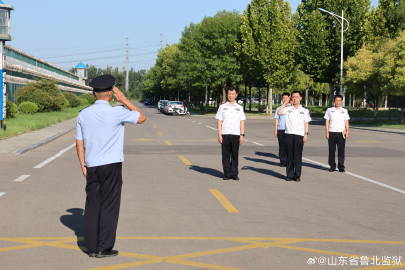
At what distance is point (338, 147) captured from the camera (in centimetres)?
1345

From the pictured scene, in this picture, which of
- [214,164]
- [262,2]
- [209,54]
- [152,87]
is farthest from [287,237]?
[152,87]

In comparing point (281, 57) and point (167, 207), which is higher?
point (281, 57)

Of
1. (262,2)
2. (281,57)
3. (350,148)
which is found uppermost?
(262,2)

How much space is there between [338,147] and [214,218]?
661 centimetres

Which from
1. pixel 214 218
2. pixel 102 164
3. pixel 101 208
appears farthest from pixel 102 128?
pixel 214 218

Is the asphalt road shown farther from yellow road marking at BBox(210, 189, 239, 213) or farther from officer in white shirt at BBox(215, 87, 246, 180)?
officer in white shirt at BBox(215, 87, 246, 180)

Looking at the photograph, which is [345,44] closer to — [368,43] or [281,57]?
[368,43]

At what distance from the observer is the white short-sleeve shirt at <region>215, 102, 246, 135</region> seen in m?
11.3

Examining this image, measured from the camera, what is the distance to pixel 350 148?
20.2 m

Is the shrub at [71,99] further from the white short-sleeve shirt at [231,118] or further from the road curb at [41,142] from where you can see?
the white short-sleeve shirt at [231,118]

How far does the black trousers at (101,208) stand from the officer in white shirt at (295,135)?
6.32 metres

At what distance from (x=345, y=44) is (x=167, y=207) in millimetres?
49197

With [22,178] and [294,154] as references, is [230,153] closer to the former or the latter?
[294,154]

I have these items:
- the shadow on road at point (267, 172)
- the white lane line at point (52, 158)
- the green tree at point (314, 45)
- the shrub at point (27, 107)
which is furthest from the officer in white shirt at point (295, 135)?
the green tree at point (314, 45)
